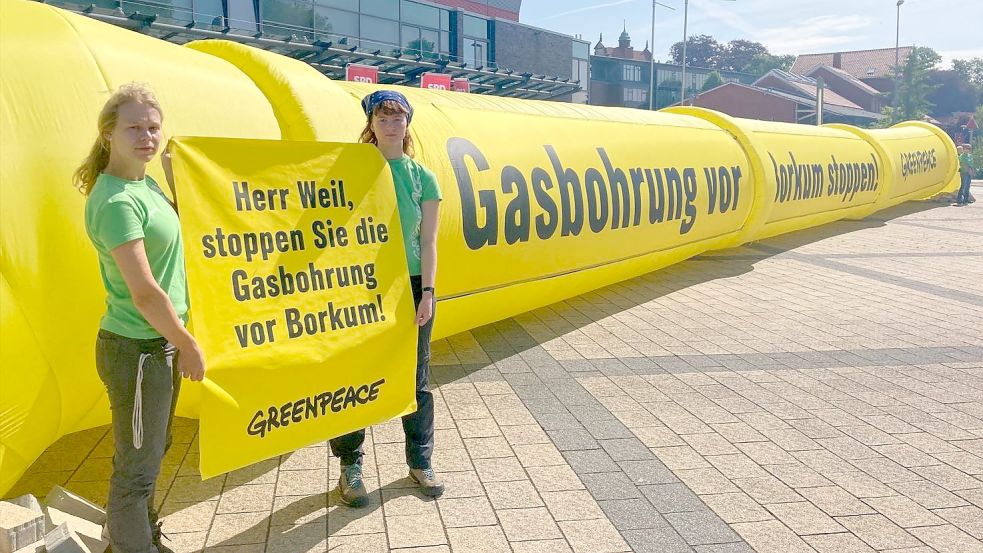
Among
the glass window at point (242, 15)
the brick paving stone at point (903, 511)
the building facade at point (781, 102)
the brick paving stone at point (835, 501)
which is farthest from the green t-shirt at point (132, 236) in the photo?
the building facade at point (781, 102)

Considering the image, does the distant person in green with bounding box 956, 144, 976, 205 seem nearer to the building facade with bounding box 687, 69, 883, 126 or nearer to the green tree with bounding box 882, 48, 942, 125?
the building facade with bounding box 687, 69, 883, 126

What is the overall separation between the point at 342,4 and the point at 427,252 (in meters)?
30.0

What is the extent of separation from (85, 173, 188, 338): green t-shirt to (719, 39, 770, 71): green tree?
13874cm

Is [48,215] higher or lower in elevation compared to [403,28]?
lower

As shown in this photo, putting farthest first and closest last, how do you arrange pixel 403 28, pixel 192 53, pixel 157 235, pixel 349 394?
pixel 403 28 < pixel 192 53 < pixel 349 394 < pixel 157 235

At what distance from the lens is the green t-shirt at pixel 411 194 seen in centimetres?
354

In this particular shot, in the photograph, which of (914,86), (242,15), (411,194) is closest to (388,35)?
(242,15)

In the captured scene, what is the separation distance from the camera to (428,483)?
3.63 meters

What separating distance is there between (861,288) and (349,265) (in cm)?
719

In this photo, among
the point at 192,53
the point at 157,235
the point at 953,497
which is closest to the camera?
the point at 157,235

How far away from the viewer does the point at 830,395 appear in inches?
200

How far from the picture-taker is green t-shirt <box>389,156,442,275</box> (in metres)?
3.54

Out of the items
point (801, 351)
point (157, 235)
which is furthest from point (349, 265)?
point (801, 351)

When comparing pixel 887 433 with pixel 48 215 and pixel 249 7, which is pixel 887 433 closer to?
pixel 48 215
